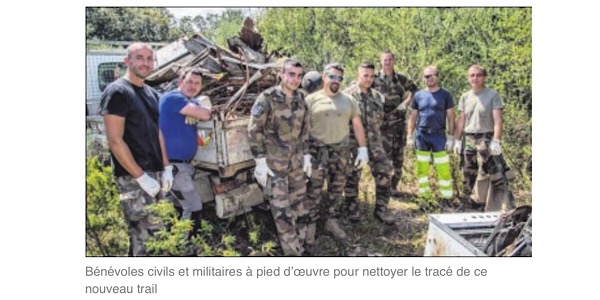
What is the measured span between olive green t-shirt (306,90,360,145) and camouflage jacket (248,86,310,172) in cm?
34

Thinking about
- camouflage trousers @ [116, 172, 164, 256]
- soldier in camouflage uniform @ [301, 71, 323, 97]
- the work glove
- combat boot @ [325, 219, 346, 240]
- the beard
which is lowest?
combat boot @ [325, 219, 346, 240]

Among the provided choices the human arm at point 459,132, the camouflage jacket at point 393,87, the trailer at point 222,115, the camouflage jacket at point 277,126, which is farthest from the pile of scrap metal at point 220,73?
the human arm at point 459,132

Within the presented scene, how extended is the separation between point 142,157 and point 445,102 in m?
3.54

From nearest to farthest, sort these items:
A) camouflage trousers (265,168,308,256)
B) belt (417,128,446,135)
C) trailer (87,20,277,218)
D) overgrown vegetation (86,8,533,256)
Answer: camouflage trousers (265,168,308,256) < trailer (87,20,277,218) < overgrown vegetation (86,8,533,256) < belt (417,128,446,135)

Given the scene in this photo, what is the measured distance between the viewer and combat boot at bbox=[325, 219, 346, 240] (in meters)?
5.38

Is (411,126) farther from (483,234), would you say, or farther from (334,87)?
(483,234)

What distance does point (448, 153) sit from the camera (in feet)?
21.1

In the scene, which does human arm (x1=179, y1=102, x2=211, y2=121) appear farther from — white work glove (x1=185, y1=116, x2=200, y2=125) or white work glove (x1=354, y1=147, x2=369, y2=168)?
white work glove (x1=354, y1=147, x2=369, y2=168)

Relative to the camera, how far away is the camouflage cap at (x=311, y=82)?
5664mm

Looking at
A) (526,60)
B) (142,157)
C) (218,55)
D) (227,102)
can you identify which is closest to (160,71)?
(218,55)

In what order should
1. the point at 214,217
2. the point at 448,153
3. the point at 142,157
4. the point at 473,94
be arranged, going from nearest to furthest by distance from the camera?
the point at 142,157
the point at 214,217
the point at 473,94
the point at 448,153

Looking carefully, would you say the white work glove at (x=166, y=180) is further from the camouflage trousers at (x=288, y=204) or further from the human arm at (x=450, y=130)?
the human arm at (x=450, y=130)

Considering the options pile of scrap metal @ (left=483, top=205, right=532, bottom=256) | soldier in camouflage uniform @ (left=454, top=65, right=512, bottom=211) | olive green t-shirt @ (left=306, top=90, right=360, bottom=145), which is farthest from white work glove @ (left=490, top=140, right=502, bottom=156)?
olive green t-shirt @ (left=306, top=90, right=360, bottom=145)

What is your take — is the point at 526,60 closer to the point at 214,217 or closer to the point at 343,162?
the point at 343,162
